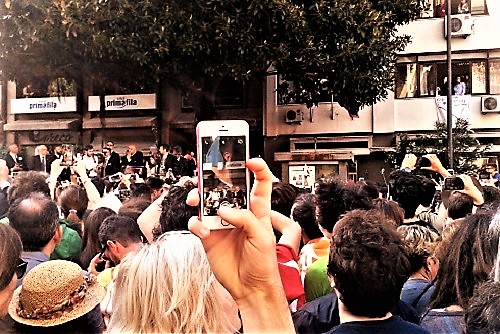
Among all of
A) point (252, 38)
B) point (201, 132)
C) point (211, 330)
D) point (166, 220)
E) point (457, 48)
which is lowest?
point (211, 330)

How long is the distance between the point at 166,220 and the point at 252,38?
9.16 feet

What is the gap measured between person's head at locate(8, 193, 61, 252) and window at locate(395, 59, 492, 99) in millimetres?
6263

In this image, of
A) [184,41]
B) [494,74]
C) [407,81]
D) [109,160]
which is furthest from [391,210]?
[494,74]

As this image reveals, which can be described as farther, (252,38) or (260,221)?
(252,38)

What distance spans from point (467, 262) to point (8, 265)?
33.9 inches

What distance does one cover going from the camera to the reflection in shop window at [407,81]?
25.1 ft

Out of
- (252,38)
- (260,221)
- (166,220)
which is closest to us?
(260,221)

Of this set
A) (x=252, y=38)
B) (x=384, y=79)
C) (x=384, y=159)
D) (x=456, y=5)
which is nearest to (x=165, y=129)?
(x=252, y=38)

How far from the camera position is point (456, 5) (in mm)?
6910

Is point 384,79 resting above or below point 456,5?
below

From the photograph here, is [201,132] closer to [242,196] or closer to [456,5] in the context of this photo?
[242,196]

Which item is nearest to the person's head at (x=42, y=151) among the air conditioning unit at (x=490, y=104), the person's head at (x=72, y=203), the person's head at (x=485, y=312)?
the person's head at (x=72, y=203)

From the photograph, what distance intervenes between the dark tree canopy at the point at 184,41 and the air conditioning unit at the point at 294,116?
8.00ft

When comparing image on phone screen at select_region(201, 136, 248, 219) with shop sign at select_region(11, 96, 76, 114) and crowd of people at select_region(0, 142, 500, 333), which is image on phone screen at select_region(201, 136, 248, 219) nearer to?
crowd of people at select_region(0, 142, 500, 333)
